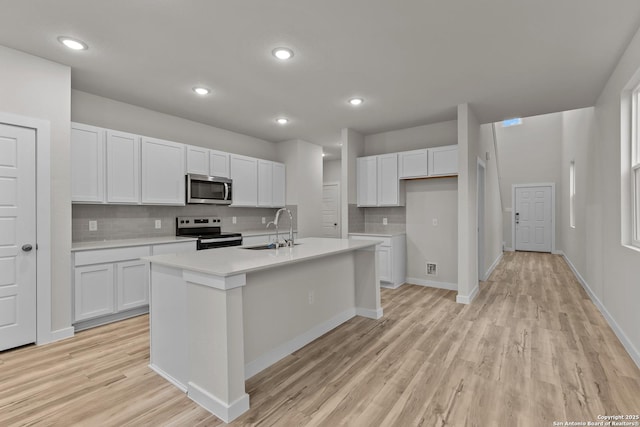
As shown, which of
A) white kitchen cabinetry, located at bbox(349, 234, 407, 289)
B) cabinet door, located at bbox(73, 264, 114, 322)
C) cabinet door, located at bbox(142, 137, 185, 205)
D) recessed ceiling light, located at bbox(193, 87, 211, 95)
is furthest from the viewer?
white kitchen cabinetry, located at bbox(349, 234, 407, 289)

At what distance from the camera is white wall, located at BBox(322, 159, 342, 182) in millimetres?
8061

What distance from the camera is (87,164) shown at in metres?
3.45

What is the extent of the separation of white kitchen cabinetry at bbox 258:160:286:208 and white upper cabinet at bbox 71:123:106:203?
2.40m

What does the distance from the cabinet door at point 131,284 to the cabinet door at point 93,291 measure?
84 mm

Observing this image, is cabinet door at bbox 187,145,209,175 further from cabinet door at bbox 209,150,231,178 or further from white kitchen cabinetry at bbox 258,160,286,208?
white kitchen cabinetry at bbox 258,160,286,208

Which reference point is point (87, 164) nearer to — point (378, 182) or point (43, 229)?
point (43, 229)

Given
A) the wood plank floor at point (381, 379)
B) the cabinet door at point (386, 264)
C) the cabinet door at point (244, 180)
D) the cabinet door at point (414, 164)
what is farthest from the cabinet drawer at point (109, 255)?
the cabinet door at point (414, 164)

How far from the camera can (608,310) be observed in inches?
135

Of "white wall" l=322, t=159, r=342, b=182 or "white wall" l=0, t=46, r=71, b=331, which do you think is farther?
"white wall" l=322, t=159, r=342, b=182

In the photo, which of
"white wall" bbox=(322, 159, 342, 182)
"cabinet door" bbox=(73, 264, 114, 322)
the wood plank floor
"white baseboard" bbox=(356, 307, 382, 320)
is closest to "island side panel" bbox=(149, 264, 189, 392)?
the wood plank floor

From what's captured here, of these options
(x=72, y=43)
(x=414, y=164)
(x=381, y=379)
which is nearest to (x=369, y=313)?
(x=381, y=379)

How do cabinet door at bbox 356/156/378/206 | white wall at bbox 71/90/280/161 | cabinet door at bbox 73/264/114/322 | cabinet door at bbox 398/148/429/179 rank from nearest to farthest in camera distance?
cabinet door at bbox 73/264/114/322
white wall at bbox 71/90/280/161
cabinet door at bbox 398/148/429/179
cabinet door at bbox 356/156/378/206

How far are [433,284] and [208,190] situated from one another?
379 centimetres

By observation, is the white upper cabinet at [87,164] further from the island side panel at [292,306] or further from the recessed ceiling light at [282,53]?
the island side panel at [292,306]
